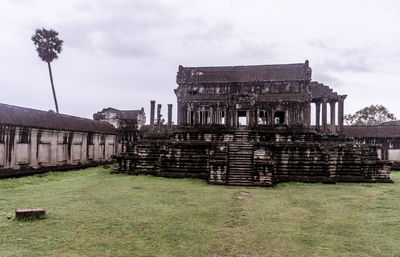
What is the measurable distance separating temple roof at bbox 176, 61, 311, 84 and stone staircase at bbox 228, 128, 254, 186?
690 centimetres

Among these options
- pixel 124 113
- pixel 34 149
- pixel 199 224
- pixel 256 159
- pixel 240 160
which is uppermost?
pixel 124 113

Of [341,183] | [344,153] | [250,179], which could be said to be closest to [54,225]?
[250,179]

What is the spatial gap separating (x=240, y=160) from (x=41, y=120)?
549 inches

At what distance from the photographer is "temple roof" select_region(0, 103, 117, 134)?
1719 centimetres

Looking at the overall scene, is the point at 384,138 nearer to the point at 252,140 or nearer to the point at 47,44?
the point at 252,140

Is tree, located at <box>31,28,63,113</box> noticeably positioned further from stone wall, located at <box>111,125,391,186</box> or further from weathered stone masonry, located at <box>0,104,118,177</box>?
stone wall, located at <box>111,125,391,186</box>

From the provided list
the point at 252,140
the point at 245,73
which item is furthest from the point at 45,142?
the point at 245,73

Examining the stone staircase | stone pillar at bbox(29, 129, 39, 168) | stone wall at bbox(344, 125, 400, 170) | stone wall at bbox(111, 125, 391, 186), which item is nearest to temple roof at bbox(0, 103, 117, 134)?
stone pillar at bbox(29, 129, 39, 168)

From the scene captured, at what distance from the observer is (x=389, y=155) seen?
28.0m

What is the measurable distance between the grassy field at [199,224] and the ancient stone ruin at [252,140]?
4.41 meters

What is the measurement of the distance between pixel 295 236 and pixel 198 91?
20.3 metres

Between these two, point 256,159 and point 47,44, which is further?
point 47,44

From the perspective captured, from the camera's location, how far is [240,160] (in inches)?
669

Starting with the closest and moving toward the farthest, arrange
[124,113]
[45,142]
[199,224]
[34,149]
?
[199,224] → [34,149] → [45,142] → [124,113]
